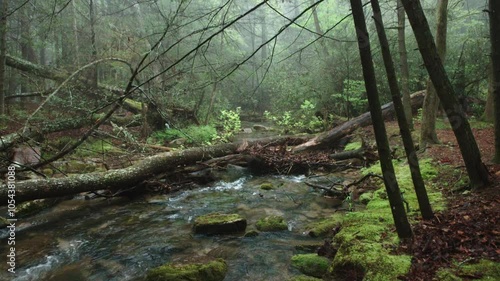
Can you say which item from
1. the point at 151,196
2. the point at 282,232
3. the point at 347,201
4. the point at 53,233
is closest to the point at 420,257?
the point at 282,232

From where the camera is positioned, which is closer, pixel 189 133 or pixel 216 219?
pixel 216 219

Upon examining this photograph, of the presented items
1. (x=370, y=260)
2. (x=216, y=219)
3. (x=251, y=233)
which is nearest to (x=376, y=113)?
(x=370, y=260)

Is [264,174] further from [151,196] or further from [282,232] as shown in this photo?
[282,232]

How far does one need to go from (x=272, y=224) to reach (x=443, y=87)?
386 cm

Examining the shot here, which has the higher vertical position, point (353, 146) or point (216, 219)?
point (353, 146)

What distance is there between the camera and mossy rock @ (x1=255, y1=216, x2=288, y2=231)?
249 inches

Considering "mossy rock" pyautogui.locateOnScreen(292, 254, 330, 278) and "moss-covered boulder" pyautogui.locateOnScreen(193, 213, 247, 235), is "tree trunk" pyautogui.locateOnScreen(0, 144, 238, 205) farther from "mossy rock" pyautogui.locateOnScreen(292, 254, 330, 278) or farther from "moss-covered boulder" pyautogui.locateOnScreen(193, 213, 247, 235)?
"mossy rock" pyautogui.locateOnScreen(292, 254, 330, 278)

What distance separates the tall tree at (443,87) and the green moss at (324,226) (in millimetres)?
2340

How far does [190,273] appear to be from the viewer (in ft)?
14.0

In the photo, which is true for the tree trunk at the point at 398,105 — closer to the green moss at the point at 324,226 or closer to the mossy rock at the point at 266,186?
the green moss at the point at 324,226

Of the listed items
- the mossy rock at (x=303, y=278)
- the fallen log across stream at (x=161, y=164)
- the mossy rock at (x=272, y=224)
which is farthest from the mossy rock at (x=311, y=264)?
the fallen log across stream at (x=161, y=164)

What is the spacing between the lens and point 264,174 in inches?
442

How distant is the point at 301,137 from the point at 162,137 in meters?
6.54

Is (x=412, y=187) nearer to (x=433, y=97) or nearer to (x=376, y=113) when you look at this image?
(x=433, y=97)
